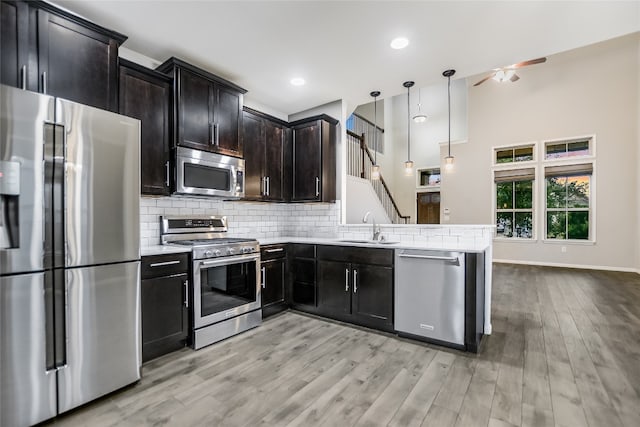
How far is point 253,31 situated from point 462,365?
11.1 ft

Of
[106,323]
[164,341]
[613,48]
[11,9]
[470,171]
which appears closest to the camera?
[11,9]

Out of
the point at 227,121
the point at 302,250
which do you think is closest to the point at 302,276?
the point at 302,250

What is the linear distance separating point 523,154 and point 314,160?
6.46m

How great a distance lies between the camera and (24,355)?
5.37ft

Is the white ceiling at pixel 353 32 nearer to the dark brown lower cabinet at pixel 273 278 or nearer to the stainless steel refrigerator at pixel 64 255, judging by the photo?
the stainless steel refrigerator at pixel 64 255

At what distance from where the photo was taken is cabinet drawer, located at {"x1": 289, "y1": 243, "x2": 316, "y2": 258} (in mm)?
3662

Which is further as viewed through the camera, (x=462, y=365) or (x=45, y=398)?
(x=462, y=365)

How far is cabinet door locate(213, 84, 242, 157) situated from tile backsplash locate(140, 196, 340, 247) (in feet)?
2.31

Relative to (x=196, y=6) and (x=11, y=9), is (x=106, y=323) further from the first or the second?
(x=196, y=6)

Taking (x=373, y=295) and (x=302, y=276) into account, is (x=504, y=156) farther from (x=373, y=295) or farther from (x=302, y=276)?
(x=302, y=276)

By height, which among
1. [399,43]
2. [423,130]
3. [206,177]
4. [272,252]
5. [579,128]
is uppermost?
[423,130]

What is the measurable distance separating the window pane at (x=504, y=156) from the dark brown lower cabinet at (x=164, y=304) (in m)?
8.24

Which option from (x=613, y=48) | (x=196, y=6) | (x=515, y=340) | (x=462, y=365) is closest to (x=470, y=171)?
(x=613, y=48)

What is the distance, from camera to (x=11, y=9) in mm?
1844
